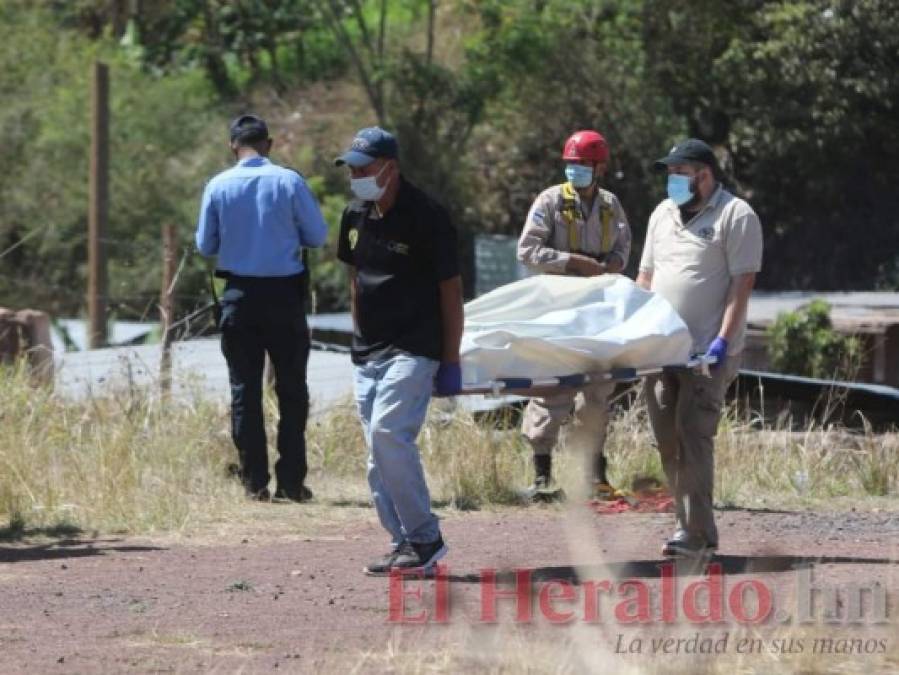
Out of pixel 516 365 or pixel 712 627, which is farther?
pixel 516 365

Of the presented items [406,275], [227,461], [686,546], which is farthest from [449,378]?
[227,461]

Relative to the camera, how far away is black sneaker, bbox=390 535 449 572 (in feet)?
25.8

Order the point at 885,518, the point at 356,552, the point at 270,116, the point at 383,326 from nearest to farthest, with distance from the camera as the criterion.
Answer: the point at 383,326 → the point at 356,552 → the point at 885,518 → the point at 270,116

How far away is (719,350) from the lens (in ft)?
26.2

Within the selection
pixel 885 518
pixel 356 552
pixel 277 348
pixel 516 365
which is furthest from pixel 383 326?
pixel 885 518

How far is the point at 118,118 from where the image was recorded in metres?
27.1

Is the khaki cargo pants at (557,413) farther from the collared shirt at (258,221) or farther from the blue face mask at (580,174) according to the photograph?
the collared shirt at (258,221)

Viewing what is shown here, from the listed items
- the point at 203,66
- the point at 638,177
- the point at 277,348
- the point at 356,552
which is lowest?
the point at 356,552

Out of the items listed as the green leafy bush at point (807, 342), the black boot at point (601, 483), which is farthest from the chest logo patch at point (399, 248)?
the green leafy bush at point (807, 342)

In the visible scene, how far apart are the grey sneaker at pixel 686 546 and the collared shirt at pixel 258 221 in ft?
9.24

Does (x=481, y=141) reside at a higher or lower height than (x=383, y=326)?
higher

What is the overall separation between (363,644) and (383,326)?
1629 mm

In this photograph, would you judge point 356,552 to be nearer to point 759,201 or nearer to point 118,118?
point 759,201

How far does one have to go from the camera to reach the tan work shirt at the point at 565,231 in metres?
10.1
